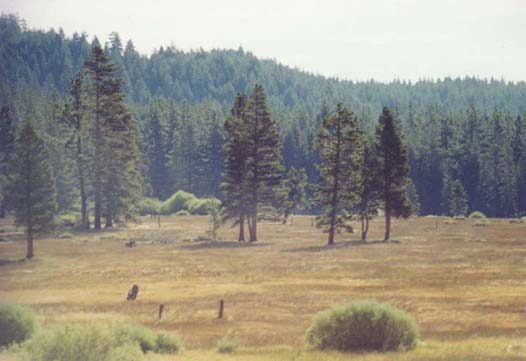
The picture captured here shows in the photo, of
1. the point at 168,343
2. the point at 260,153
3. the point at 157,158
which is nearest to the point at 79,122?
the point at 260,153

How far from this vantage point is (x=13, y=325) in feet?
75.4

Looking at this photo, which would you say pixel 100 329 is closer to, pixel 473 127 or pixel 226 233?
pixel 226 233

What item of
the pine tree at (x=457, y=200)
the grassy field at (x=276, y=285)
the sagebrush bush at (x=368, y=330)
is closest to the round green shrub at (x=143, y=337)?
the grassy field at (x=276, y=285)

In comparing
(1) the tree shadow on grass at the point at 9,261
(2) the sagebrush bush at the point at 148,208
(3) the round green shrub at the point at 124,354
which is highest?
(2) the sagebrush bush at the point at 148,208

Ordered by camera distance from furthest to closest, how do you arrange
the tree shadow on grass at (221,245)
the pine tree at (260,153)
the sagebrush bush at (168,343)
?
the pine tree at (260,153) → the tree shadow on grass at (221,245) → the sagebrush bush at (168,343)

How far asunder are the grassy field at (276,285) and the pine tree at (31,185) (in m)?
3.28

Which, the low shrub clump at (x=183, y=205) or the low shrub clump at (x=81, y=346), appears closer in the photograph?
the low shrub clump at (x=81, y=346)

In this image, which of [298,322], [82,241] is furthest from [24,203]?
[298,322]

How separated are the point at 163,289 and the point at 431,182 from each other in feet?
353

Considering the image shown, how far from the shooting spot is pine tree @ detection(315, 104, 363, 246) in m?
68.0

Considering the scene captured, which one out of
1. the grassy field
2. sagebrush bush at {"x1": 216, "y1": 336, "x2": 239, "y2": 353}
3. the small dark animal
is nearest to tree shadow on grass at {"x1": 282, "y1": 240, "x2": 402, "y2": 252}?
the grassy field

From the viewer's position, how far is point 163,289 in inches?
1654

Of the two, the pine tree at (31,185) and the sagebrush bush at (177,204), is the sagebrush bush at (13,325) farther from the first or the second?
the sagebrush bush at (177,204)

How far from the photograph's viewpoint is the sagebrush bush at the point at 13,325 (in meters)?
22.9
